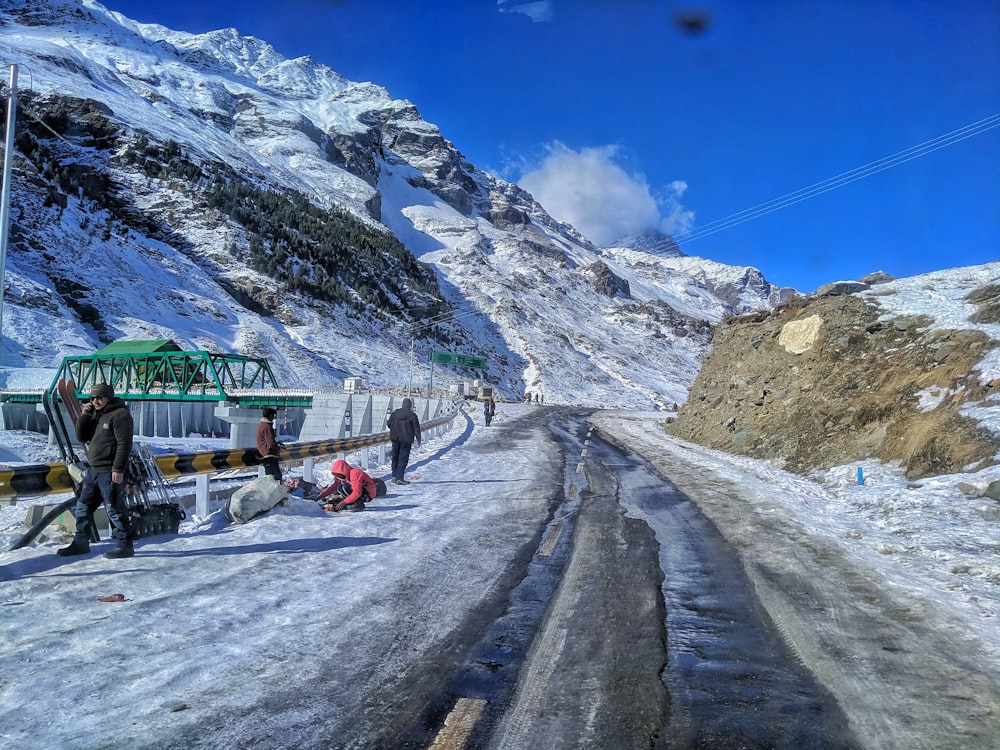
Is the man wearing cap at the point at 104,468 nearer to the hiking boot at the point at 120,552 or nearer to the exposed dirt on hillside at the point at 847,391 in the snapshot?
the hiking boot at the point at 120,552

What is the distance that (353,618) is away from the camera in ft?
17.2

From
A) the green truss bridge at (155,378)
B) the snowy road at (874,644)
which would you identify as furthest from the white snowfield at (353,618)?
the green truss bridge at (155,378)

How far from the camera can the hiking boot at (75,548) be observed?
6.59 m

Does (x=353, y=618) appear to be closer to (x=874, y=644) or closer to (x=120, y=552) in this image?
(x=120, y=552)

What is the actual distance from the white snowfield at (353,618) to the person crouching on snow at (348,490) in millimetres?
345

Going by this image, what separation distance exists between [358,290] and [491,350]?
955 inches

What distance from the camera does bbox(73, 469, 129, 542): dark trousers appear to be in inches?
256

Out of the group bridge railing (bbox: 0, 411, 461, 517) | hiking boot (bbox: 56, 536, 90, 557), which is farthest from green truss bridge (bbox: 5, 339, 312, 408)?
hiking boot (bbox: 56, 536, 90, 557)

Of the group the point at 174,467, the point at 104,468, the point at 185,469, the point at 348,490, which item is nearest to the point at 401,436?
the point at 348,490

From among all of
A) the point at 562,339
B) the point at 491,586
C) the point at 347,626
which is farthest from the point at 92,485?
the point at 562,339

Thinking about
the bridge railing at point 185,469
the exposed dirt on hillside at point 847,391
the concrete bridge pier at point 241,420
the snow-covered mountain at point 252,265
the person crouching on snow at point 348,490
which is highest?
the snow-covered mountain at point 252,265

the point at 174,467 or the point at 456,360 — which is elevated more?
the point at 456,360

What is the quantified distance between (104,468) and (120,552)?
87 cm

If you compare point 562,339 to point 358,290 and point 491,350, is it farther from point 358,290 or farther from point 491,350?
point 358,290
